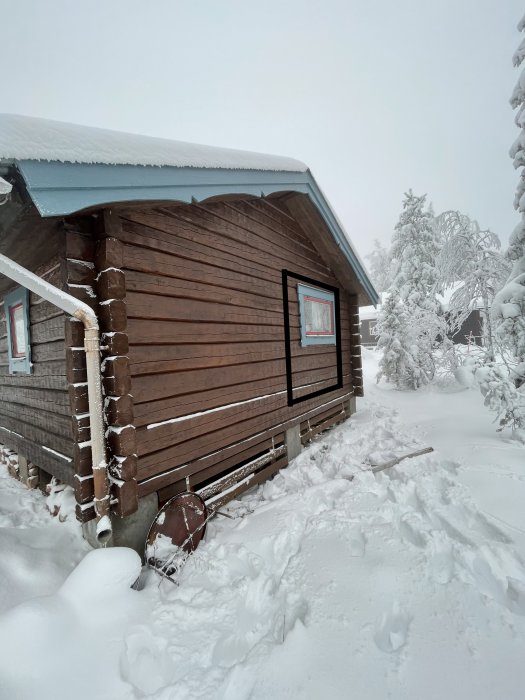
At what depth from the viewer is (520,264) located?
7.30 m

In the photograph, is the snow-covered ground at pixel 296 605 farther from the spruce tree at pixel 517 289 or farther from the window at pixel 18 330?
the spruce tree at pixel 517 289

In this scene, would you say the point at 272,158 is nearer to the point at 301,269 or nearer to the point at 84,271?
the point at 301,269

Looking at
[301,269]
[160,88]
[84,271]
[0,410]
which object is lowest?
[0,410]

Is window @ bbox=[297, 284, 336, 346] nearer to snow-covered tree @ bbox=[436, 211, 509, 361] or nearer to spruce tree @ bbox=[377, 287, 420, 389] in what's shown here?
spruce tree @ bbox=[377, 287, 420, 389]

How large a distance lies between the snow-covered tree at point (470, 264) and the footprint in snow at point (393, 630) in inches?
472

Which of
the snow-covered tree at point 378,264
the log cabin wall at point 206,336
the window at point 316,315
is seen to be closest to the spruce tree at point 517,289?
the window at point 316,315

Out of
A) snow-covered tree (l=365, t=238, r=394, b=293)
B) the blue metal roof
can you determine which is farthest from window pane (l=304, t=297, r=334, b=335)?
snow-covered tree (l=365, t=238, r=394, b=293)

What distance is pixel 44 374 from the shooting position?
358 cm

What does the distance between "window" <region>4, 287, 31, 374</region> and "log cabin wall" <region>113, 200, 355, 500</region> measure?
69.6 inches

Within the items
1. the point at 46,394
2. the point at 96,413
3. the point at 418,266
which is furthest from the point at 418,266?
the point at 96,413

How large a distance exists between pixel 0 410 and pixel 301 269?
17.6ft

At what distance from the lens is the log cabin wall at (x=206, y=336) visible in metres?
3.02

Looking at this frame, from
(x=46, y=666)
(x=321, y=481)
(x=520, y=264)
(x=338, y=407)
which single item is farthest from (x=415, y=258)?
(x=46, y=666)

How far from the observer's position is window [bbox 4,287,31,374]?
149 inches
